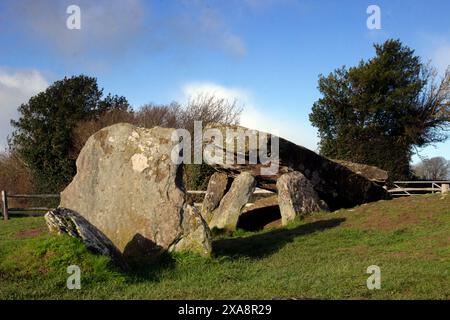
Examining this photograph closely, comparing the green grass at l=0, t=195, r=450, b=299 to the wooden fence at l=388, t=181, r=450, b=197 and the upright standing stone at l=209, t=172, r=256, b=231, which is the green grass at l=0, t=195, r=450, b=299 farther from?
the wooden fence at l=388, t=181, r=450, b=197

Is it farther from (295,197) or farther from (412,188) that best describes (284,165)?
(412,188)

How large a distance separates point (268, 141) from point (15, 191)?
23451 millimetres

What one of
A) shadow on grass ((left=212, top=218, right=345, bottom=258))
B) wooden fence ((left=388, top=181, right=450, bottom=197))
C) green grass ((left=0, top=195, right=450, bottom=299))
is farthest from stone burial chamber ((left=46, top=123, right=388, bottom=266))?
wooden fence ((left=388, top=181, right=450, bottom=197))

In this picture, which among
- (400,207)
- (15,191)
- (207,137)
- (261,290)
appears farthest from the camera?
(15,191)

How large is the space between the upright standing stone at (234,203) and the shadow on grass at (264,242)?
176 cm

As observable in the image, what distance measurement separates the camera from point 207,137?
16203 mm

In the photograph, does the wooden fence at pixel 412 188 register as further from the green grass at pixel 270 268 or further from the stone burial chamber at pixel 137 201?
the green grass at pixel 270 268

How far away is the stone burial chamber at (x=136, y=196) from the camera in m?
10.1

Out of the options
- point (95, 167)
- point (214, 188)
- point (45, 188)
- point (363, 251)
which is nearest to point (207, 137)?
point (214, 188)

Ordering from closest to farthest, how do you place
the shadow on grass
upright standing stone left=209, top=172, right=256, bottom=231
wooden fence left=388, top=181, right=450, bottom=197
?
the shadow on grass → upright standing stone left=209, top=172, right=256, bottom=231 → wooden fence left=388, top=181, right=450, bottom=197

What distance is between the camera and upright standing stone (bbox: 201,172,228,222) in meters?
17.0

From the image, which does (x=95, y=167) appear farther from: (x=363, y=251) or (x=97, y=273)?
(x=363, y=251)

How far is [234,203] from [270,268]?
623 cm

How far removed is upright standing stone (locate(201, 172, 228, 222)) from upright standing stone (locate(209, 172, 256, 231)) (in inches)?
41.7
